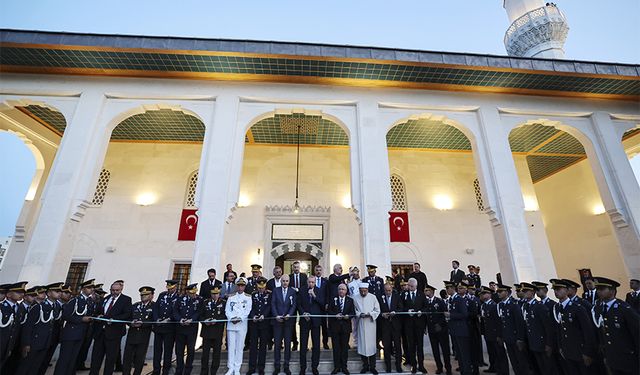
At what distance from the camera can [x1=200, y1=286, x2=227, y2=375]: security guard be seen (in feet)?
17.0

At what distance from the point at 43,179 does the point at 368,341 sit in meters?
12.7

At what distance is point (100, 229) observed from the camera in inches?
439

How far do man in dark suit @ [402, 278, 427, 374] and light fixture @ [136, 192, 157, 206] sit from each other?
9.71 meters

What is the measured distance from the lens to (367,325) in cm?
552

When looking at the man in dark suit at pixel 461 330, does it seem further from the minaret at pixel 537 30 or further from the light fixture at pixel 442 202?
the minaret at pixel 537 30

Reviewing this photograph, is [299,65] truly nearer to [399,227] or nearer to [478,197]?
[399,227]

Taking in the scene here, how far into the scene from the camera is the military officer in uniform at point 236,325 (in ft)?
16.7

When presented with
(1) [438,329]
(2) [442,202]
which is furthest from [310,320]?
(2) [442,202]

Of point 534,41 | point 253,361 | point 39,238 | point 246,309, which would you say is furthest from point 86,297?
point 534,41

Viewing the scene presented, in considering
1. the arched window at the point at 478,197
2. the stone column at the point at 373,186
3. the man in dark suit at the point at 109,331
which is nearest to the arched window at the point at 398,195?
the arched window at the point at 478,197

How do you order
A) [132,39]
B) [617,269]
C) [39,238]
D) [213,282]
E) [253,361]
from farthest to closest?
[617,269], [132,39], [39,238], [213,282], [253,361]

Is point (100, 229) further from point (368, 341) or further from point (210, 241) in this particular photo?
point (368, 341)

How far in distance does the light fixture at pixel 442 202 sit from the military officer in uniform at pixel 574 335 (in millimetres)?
8091

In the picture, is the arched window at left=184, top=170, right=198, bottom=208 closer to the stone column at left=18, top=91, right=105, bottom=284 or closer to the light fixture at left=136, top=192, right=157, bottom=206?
the light fixture at left=136, top=192, right=157, bottom=206
